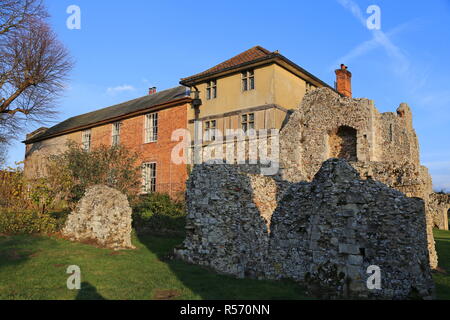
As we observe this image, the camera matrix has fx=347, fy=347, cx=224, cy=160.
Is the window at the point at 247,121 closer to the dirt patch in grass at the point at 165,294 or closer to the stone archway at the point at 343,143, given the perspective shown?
the stone archway at the point at 343,143

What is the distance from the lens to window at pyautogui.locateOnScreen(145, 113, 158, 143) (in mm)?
27331

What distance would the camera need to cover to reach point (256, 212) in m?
11.2

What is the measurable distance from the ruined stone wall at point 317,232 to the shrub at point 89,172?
9.30 m

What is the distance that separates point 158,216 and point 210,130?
7.74 metres

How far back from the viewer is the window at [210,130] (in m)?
23.7

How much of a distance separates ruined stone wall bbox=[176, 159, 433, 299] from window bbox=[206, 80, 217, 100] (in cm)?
1371

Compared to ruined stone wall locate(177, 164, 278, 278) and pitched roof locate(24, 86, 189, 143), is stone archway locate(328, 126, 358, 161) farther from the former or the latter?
pitched roof locate(24, 86, 189, 143)

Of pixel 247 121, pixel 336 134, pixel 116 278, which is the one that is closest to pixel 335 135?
pixel 336 134

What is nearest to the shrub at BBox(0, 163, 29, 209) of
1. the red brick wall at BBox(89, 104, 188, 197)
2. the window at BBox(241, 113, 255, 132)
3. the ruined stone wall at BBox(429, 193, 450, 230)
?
the red brick wall at BBox(89, 104, 188, 197)

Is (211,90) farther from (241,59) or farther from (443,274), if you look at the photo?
(443,274)

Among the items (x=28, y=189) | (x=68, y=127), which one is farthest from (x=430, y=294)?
(x=68, y=127)

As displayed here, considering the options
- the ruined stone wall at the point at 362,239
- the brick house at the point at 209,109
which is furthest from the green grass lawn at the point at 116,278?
the brick house at the point at 209,109

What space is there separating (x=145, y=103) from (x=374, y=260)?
25472mm
